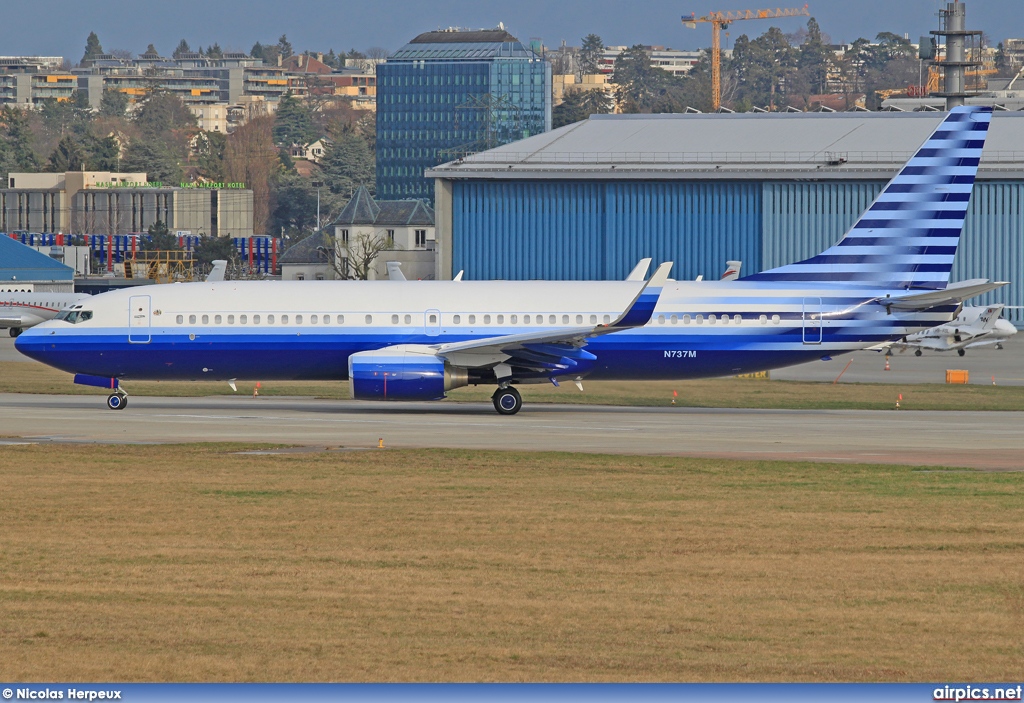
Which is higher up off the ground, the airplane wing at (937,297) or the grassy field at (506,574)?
the airplane wing at (937,297)

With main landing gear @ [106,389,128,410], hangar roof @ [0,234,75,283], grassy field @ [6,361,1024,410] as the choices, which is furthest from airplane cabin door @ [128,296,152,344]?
hangar roof @ [0,234,75,283]

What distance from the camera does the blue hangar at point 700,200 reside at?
8488 cm

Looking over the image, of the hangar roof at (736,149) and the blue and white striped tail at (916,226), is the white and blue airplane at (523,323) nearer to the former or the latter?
the blue and white striped tail at (916,226)

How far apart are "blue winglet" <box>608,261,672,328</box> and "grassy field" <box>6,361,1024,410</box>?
21.7 ft

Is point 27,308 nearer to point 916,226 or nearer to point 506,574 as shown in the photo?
point 916,226

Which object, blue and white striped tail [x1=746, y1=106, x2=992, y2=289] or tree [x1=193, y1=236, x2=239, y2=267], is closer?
blue and white striped tail [x1=746, y1=106, x2=992, y2=289]

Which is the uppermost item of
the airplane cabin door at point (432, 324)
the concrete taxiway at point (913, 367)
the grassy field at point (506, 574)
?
the airplane cabin door at point (432, 324)

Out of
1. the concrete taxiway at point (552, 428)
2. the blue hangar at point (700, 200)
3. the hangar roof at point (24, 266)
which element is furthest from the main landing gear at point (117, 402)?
the hangar roof at point (24, 266)

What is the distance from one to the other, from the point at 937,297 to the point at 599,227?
47949mm

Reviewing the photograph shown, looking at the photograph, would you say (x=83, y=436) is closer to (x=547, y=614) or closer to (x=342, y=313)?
(x=342, y=313)

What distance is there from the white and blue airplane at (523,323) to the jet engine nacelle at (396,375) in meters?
0.09

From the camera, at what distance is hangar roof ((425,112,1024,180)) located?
85.4 metres

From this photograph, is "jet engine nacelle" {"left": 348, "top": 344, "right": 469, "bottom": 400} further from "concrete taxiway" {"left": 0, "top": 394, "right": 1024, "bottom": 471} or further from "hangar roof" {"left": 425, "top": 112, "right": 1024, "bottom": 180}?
"hangar roof" {"left": 425, "top": 112, "right": 1024, "bottom": 180}

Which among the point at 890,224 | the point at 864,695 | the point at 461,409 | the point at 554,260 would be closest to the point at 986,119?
the point at 890,224
